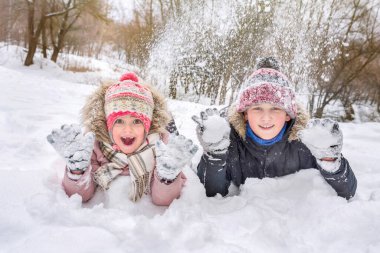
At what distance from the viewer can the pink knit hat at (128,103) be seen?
1.91m

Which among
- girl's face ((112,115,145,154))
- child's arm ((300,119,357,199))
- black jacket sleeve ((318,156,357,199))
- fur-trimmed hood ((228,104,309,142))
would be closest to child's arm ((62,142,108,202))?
girl's face ((112,115,145,154))

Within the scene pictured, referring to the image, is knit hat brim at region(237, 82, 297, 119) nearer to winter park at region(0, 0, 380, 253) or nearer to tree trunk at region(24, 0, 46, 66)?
winter park at region(0, 0, 380, 253)

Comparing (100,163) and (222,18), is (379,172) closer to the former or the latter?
(100,163)

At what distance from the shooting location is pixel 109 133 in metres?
1.95

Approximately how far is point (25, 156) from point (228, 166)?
4.52 ft

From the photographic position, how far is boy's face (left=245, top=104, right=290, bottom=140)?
189 cm

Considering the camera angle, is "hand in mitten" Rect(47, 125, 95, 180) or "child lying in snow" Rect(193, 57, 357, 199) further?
"child lying in snow" Rect(193, 57, 357, 199)

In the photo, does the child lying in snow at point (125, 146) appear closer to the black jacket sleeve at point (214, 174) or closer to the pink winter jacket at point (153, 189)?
the pink winter jacket at point (153, 189)

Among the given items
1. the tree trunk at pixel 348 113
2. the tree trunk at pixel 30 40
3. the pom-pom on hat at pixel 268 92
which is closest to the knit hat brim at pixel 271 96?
the pom-pom on hat at pixel 268 92

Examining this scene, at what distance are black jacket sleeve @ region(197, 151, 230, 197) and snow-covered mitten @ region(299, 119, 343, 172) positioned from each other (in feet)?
1.58

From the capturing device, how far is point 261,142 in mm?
1965

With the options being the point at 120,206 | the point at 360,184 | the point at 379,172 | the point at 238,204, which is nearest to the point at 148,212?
the point at 120,206

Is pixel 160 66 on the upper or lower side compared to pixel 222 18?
lower

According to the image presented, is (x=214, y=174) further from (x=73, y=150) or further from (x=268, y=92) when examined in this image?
(x=73, y=150)
